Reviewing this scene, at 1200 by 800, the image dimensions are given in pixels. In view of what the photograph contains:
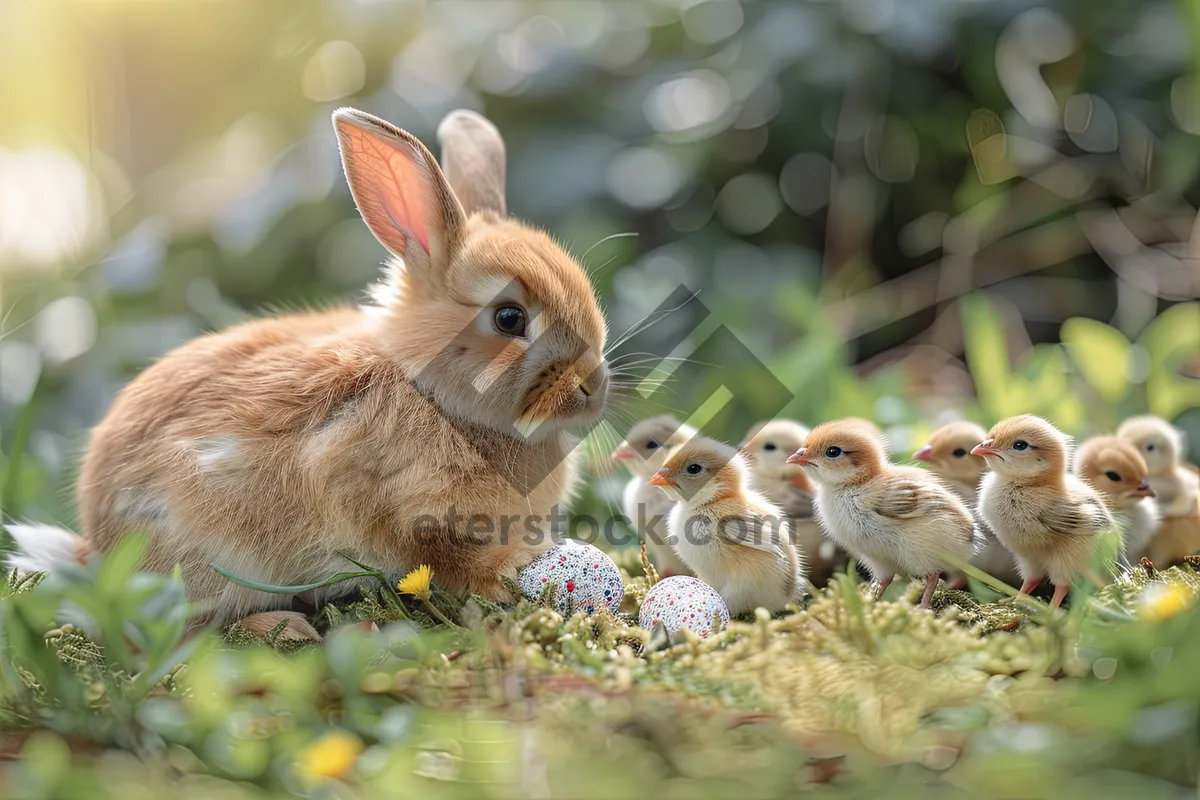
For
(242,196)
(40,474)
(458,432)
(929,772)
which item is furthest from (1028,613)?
(242,196)

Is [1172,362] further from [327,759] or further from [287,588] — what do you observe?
[327,759]

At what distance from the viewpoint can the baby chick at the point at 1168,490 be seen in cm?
229

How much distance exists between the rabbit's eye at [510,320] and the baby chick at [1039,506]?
0.94 m

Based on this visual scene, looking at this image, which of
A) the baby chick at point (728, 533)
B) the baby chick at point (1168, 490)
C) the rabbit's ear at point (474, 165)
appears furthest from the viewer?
the rabbit's ear at point (474, 165)

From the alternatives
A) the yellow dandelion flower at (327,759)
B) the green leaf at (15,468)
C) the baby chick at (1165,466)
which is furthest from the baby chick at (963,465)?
the green leaf at (15,468)

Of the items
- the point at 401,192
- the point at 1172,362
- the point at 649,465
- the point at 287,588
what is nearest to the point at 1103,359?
the point at 1172,362

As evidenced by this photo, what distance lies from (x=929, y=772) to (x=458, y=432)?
117 centimetres

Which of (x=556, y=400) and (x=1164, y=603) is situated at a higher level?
(x=556, y=400)

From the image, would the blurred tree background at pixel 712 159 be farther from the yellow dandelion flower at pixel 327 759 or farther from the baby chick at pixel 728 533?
the yellow dandelion flower at pixel 327 759

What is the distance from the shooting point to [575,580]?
6.57 ft

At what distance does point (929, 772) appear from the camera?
4.25 ft

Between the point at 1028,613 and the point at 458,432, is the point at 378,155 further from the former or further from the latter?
the point at 1028,613

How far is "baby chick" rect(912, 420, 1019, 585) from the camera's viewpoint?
2.22 meters

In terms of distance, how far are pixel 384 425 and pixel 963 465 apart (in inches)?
50.2
